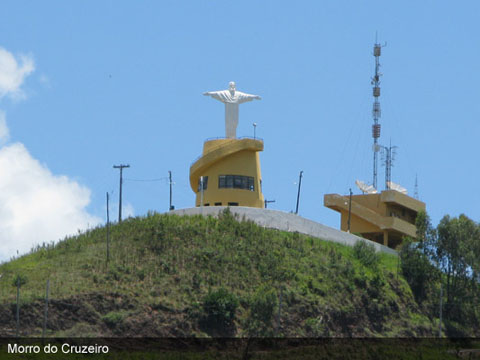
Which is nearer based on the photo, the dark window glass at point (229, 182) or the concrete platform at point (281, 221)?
the concrete platform at point (281, 221)

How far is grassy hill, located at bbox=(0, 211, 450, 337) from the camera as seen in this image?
7038cm

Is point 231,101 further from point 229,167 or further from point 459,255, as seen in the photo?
point 459,255

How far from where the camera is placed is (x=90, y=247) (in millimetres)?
80750

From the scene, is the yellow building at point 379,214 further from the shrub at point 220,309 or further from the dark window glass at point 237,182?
the shrub at point 220,309

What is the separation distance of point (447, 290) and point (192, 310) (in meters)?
21.9

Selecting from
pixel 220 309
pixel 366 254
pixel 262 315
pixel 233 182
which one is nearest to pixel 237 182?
pixel 233 182

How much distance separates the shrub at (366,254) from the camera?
85.1 m

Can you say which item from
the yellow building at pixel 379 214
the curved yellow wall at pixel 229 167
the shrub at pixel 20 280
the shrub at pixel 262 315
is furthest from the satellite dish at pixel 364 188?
the shrub at pixel 20 280

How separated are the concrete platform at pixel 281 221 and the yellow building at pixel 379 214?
7.09m

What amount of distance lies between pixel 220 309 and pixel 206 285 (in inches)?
147

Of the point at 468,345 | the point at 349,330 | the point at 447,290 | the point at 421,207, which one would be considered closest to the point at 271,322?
the point at 349,330

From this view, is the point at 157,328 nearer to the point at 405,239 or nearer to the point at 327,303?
the point at 327,303

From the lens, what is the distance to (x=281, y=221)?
87062mm

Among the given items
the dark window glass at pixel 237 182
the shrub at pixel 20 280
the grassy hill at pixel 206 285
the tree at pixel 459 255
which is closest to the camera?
the grassy hill at pixel 206 285
